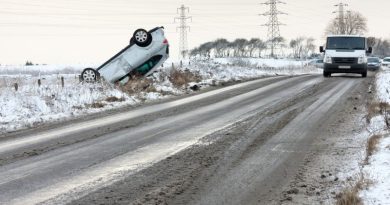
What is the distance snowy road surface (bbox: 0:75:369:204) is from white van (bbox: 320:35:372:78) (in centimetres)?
1333

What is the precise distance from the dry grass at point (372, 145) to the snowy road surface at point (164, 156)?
93 cm

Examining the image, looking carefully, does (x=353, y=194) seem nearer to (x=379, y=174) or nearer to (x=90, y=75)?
(x=379, y=174)

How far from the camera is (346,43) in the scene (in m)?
27.0

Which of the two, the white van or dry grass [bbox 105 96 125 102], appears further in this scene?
the white van

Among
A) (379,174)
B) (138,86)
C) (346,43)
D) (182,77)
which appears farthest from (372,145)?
(346,43)

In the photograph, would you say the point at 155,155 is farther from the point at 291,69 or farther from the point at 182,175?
the point at 291,69

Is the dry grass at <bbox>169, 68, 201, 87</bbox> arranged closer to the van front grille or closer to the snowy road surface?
the van front grille

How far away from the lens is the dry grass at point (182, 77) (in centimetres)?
2327

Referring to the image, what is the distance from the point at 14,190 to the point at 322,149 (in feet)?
15.7

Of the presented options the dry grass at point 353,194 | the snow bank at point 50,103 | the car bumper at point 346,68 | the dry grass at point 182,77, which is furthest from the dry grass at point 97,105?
the car bumper at point 346,68

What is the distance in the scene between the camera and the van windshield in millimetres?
26906

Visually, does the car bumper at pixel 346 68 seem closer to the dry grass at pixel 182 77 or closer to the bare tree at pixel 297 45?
the dry grass at pixel 182 77

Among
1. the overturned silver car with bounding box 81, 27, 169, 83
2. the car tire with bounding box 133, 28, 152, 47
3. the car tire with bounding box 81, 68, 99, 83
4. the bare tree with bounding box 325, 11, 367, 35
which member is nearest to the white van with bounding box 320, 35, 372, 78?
the overturned silver car with bounding box 81, 27, 169, 83

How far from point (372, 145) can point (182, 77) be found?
56.3 feet
